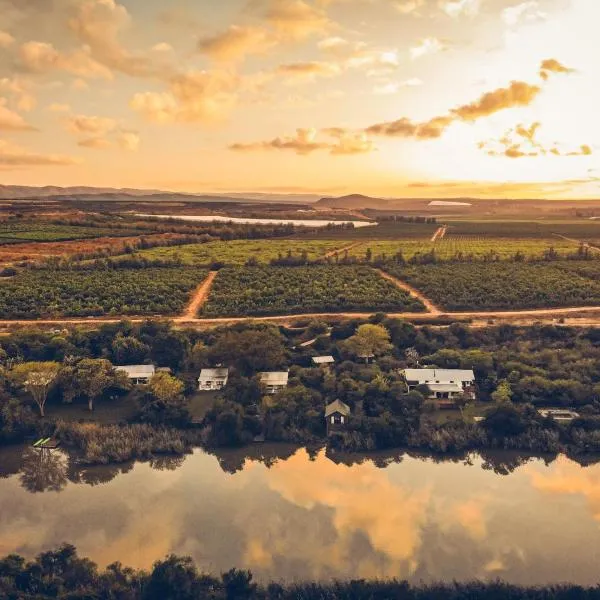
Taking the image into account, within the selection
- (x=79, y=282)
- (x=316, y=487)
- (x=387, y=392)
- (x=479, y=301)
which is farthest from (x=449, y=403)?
(x=79, y=282)

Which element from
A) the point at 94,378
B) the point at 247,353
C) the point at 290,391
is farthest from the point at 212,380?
the point at 94,378

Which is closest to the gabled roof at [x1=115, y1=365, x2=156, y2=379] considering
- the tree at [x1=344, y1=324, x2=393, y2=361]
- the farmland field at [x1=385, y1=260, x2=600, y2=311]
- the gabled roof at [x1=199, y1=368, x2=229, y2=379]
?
the gabled roof at [x1=199, y1=368, x2=229, y2=379]

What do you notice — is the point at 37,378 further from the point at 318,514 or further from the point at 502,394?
the point at 502,394

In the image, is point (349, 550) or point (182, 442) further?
point (182, 442)

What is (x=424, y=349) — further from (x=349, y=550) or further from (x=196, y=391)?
(x=349, y=550)

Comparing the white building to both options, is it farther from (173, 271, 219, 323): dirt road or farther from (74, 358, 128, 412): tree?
(173, 271, 219, 323): dirt road

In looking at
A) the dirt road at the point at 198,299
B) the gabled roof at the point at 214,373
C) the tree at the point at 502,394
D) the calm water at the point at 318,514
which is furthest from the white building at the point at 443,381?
the dirt road at the point at 198,299
